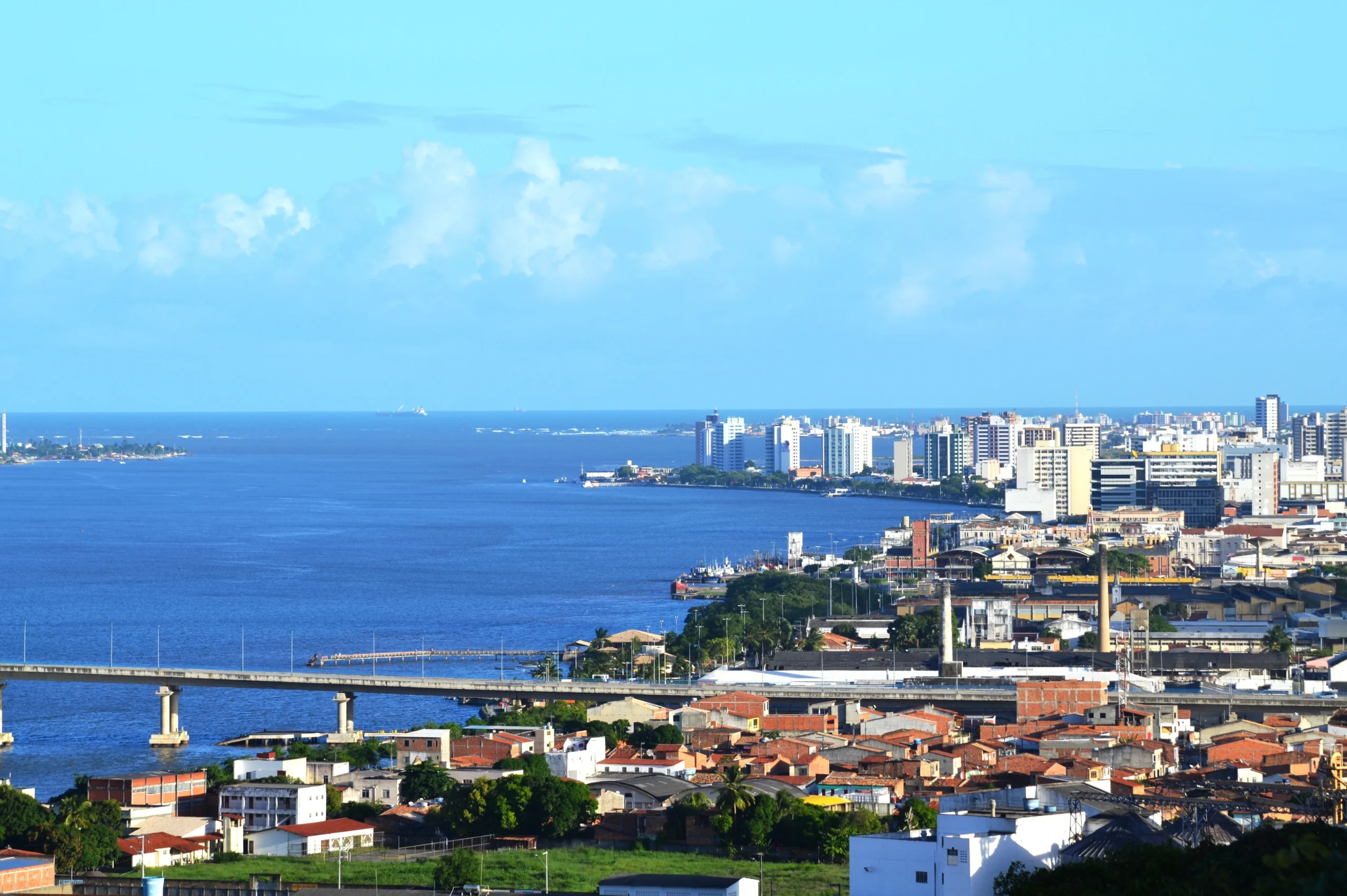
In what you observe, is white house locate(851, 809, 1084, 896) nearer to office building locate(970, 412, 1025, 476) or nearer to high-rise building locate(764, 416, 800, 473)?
office building locate(970, 412, 1025, 476)

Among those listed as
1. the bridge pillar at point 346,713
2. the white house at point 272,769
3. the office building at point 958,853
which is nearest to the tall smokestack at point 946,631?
the bridge pillar at point 346,713

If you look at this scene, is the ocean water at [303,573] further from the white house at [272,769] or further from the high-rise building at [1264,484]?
the high-rise building at [1264,484]

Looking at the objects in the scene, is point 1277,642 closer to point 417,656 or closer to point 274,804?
point 417,656

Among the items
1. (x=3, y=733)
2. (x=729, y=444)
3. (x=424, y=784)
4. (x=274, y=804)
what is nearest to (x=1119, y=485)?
(x=729, y=444)

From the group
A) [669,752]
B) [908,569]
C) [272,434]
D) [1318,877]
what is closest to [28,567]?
[908,569]

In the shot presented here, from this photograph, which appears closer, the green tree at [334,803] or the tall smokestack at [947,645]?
the green tree at [334,803]

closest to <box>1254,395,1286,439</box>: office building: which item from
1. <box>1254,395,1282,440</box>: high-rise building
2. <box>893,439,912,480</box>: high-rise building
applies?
<box>1254,395,1282,440</box>: high-rise building
